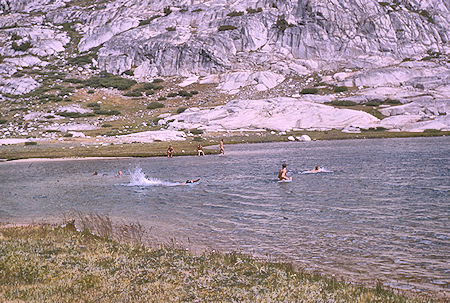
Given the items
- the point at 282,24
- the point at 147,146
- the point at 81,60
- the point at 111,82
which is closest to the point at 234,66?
the point at 282,24

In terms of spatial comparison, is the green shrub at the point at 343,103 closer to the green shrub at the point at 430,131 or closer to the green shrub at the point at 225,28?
the green shrub at the point at 430,131

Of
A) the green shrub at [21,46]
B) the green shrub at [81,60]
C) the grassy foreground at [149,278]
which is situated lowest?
the grassy foreground at [149,278]

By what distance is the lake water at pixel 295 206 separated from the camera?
1423 centimetres

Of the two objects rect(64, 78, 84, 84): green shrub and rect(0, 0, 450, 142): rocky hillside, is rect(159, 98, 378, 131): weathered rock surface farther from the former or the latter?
rect(64, 78, 84, 84): green shrub

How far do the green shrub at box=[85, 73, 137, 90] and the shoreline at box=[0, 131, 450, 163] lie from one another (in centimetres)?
6968

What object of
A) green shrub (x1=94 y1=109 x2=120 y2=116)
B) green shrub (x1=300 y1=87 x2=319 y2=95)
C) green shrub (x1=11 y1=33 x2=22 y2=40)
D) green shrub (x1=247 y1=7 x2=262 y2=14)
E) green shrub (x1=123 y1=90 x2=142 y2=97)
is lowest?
green shrub (x1=94 y1=109 x2=120 y2=116)

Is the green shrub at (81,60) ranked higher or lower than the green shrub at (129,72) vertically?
higher

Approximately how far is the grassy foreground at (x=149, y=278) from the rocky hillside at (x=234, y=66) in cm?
7913

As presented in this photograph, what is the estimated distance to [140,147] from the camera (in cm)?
7056

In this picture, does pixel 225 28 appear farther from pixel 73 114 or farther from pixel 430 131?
pixel 430 131

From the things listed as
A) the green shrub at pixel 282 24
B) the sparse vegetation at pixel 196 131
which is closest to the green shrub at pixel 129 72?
the green shrub at pixel 282 24

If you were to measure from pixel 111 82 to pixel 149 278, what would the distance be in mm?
146142

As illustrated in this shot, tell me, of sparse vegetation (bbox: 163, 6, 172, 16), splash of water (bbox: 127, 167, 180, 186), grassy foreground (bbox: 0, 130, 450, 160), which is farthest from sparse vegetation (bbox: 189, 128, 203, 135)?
sparse vegetation (bbox: 163, 6, 172, 16)

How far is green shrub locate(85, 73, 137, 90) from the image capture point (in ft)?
483
